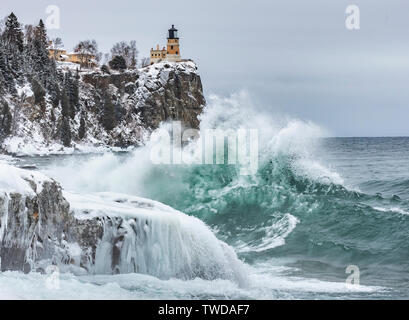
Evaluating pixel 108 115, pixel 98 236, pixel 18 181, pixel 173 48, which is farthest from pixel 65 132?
pixel 18 181

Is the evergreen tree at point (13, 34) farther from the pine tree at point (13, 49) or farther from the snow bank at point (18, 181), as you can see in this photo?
the snow bank at point (18, 181)

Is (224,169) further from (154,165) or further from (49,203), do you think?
(49,203)

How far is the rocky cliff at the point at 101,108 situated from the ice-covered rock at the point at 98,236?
76565 mm

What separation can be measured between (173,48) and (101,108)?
73.0 feet

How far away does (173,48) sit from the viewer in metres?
130

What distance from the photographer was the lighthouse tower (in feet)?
421

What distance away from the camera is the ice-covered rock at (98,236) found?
28.6ft

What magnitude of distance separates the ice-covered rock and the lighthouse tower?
4701 inches

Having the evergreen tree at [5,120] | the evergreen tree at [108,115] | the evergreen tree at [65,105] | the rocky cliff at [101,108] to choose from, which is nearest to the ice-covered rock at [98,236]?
the evergreen tree at [5,120]

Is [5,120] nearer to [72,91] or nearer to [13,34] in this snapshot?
[13,34]

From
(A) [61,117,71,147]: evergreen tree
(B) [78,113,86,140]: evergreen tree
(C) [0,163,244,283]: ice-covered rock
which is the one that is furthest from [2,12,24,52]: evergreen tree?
(C) [0,163,244,283]: ice-covered rock

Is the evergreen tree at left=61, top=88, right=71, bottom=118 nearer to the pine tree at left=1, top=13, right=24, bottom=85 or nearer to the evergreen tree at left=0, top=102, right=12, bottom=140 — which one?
the pine tree at left=1, top=13, right=24, bottom=85

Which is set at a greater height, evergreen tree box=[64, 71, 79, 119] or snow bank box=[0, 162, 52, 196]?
evergreen tree box=[64, 71, 79, 119]
